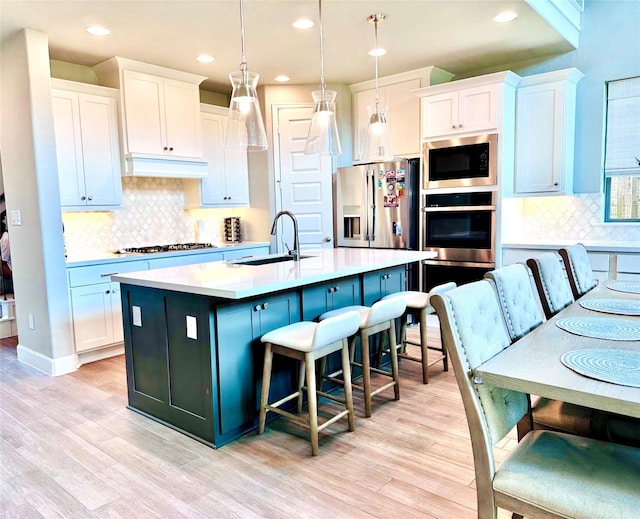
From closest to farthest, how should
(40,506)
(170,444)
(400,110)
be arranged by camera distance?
(40,506) < (170,444) < (400,110)

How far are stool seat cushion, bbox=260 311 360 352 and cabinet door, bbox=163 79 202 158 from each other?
296cm

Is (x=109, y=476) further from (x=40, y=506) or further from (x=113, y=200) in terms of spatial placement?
(x=113, y=200)

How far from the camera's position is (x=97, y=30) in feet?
11.8

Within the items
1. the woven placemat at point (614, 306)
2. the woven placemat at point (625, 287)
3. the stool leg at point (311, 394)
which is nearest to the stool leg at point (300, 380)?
the stool leg at point (311, 394)

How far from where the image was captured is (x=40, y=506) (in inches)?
80.0

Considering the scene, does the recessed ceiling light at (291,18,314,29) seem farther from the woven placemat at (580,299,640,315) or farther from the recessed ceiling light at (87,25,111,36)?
the woven placemat at (580,299,640,315)

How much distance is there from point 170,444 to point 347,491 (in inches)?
41.9

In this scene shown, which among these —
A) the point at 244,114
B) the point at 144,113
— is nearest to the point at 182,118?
the point at 144,113

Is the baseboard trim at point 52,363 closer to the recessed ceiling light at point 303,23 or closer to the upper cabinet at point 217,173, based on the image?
the upper cabinet at point 217,173

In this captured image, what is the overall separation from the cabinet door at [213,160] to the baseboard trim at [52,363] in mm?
2200

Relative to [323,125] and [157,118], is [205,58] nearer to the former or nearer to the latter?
[157,118]

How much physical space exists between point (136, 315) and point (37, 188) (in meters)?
1.65

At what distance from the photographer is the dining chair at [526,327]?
5.84 ft

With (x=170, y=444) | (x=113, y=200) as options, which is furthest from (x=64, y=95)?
(x=170, y=444)
